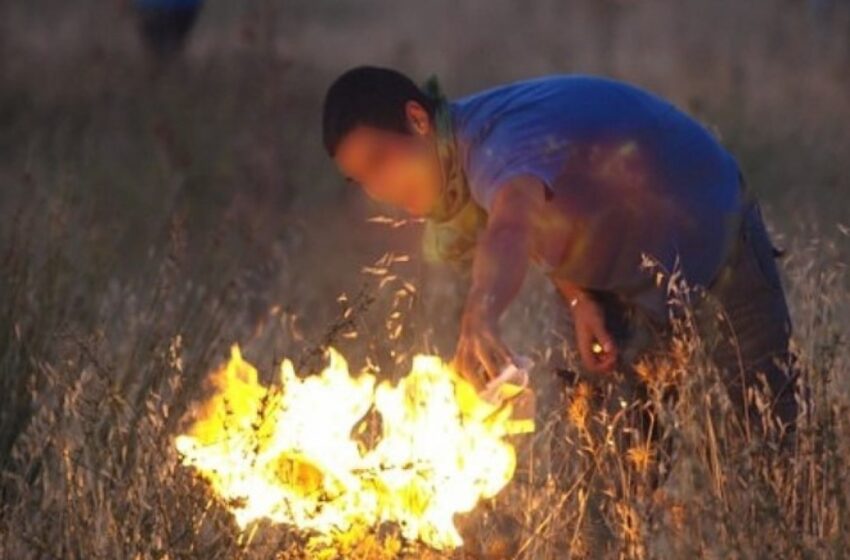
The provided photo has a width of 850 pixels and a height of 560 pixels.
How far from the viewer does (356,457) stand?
5.12 metres

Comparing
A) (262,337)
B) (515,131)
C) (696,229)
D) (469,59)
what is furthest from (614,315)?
(469,59)

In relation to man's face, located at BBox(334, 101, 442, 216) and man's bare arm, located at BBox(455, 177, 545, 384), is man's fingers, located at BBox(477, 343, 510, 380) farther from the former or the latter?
man's face, located at BBox(334, 101, 442, 216)

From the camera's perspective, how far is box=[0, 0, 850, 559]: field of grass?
502cm

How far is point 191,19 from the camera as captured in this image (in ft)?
57.0

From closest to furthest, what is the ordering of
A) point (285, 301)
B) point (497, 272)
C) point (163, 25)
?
point (497, 272) < point (285, 301) < point (163, 25)

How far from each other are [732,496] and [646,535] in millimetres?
233

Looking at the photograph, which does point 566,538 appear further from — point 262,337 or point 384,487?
point 262,337

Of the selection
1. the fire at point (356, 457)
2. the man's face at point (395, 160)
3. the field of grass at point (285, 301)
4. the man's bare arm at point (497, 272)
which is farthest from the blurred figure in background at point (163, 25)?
the man's bare arm at point (497, 272)

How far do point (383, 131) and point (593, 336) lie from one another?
2.74ft

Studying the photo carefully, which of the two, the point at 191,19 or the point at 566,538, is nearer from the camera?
the point at 566,538

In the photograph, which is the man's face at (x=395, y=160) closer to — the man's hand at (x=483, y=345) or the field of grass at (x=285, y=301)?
the field of grass at (x=285, y=301)

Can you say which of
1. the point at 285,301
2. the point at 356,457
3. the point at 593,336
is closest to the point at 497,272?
the point at 356,457

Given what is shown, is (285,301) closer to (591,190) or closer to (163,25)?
(591,190)

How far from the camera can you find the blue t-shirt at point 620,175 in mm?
5344
